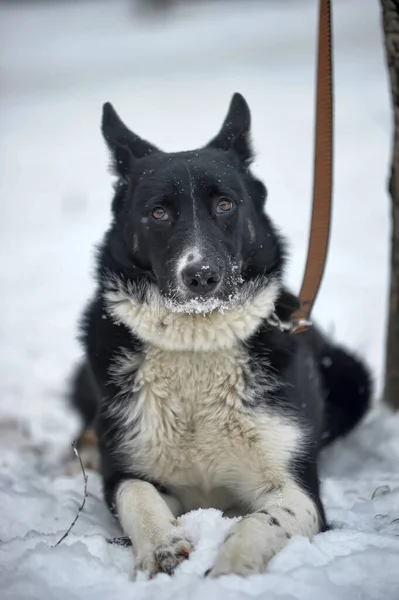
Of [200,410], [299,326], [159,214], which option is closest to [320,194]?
[299,326]

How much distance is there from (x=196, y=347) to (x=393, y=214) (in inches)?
66.0

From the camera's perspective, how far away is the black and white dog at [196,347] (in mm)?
3262

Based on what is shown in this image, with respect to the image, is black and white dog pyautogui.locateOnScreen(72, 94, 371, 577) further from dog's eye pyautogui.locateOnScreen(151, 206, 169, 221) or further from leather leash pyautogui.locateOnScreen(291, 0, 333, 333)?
leather leash pyautogui.locateOnScreen(291, 0, 333, 333)

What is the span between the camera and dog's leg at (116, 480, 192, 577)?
104 inches

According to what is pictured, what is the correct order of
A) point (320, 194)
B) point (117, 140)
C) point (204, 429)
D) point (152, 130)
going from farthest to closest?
point (152, 130)
point (117, 140)
point (320, 194)
point (204, 429)

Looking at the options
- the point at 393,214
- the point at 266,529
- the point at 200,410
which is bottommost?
the point at 266,529

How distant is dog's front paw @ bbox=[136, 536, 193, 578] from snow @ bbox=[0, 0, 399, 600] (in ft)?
0.22

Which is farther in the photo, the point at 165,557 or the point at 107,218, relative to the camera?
the point at 107,218

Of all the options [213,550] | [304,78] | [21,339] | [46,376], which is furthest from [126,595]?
[304,78]

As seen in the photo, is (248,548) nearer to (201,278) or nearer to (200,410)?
(200,410)

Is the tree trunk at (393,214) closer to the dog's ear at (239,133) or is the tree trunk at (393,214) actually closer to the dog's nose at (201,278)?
the dog's ear at (239,133)

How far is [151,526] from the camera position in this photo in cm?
288

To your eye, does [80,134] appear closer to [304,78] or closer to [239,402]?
[304,78]

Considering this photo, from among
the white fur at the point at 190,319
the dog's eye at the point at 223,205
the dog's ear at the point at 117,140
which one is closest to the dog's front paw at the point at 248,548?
the white fur at the point at 190,319
